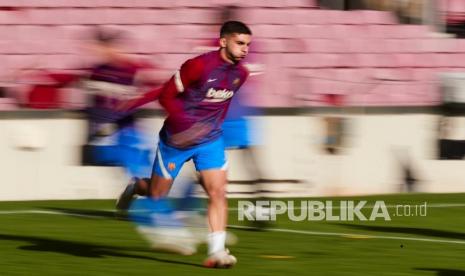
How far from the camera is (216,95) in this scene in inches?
368

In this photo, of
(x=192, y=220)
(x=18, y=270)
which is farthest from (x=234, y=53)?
(x=192, y=220)

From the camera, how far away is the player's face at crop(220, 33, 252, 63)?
905 cm

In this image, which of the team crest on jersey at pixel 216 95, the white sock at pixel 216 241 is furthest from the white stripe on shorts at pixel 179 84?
the white sock at pixel 216 241

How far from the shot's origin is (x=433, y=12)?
60.4 ft

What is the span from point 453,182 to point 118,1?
483 centimetres

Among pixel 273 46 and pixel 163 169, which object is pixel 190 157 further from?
pixel 273 46

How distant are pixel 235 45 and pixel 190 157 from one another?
34.6 inches

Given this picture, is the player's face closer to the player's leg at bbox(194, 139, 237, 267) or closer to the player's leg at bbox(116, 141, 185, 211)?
the player's leg at bbox(194, 139, 237, 267)

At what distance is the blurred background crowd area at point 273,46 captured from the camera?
16531 millimetres

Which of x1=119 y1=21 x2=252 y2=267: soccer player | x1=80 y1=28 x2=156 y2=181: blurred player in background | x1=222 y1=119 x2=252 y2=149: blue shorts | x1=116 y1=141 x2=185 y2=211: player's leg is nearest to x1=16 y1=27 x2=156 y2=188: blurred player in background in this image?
x1=80 y1=28 x2=156 y2=181: blurred player in background

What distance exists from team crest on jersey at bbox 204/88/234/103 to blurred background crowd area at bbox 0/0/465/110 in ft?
21.1

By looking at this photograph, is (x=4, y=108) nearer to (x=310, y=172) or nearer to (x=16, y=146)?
(x=16, y=146)

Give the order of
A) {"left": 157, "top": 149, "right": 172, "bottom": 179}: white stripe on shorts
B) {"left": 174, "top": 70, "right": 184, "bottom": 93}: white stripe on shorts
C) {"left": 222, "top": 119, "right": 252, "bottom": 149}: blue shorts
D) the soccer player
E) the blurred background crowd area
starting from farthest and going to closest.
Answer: the blurred background crowd area, {"left": 222, "top": 119, "right": 252, "bottom": 149}: blue shorts, {"left": 157, "top": 149, "right": 172, "bottom": 179}: white stripe on shorts, {"left": 174, "top": 70, "right": 184, "bottom": 93}: white stripe on shorts, the soccer player

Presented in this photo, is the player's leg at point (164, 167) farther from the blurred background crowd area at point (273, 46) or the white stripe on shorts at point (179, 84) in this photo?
the blurred background crowd area at point (273, 46)
